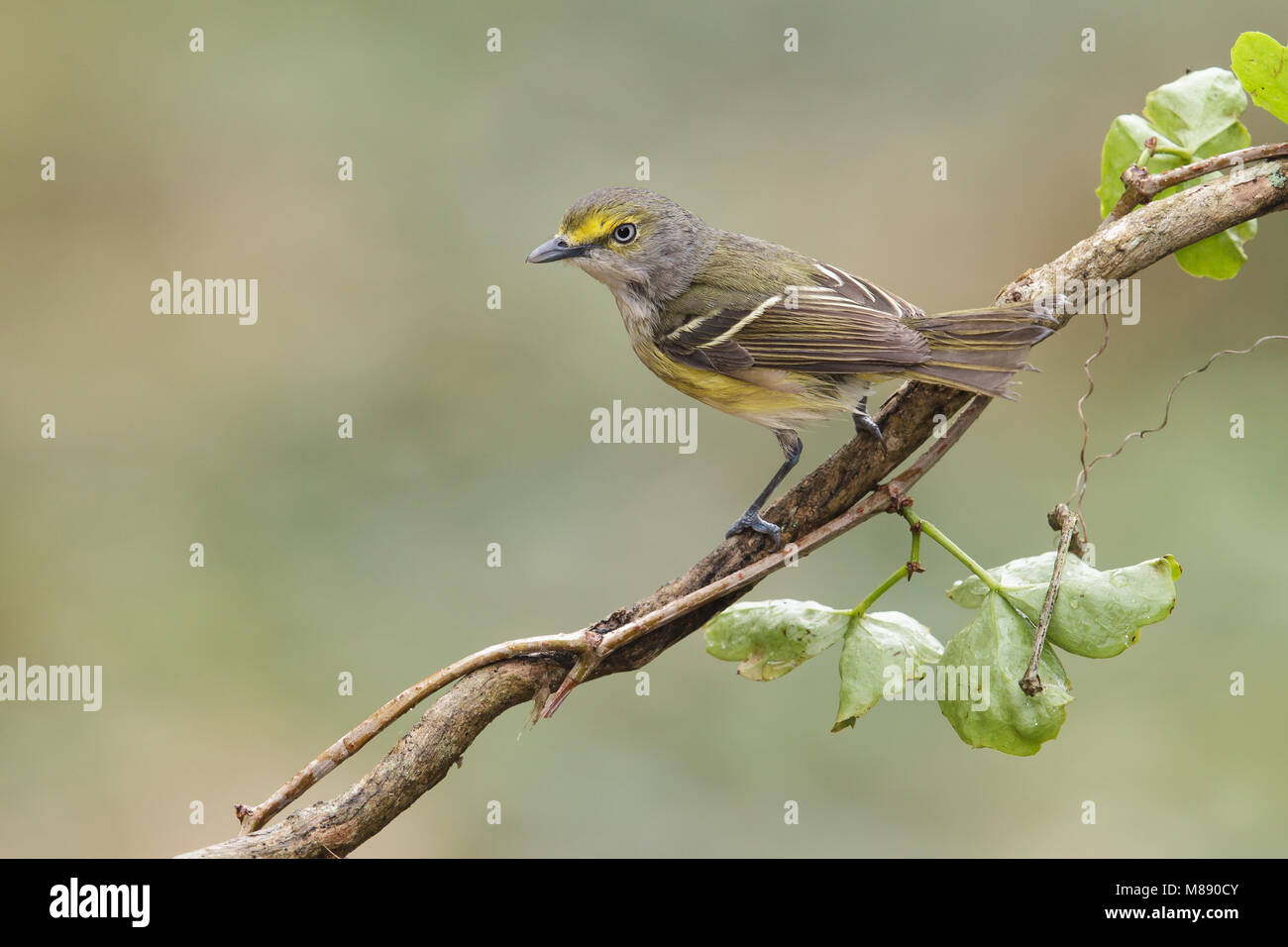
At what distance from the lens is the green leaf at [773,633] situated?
5.98 feet

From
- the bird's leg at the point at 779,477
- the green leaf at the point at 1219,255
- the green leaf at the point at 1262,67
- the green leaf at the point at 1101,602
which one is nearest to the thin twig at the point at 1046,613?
the green leaf at the point at 1101,602

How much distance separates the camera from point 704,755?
476cm

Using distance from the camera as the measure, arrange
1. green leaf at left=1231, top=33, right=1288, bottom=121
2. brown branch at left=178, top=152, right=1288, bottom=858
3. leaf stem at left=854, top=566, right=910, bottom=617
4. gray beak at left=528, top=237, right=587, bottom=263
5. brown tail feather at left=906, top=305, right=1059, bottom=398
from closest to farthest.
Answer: brown branch at left=178, top=152, right=1288, bottom=858 < leaf stem at left=854, top=566, right=910, bottom=617 < green leaf at left=1231, top=33, right=1288, bottom=121 < brown tail feather at left=906, top=305, right=1059, bottom=398 < gray beak at left=528, top=237, right=587, bottom=263

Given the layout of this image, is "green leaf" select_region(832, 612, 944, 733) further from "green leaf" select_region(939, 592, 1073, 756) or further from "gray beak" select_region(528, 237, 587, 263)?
"gray beak" select_region(528, 237, 587, 263)

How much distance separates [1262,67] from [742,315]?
1.32m

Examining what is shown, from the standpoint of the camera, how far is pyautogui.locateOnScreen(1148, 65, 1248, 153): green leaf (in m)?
2.14

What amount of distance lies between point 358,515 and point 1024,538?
10.3ft

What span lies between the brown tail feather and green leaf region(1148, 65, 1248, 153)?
0.48m

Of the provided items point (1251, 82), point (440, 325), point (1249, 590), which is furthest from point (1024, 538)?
point (1251, 82)

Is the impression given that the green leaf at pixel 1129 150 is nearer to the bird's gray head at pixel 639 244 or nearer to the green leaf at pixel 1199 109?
the green leaf at pixel 1199 109

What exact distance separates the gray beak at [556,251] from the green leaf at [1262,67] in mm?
1573

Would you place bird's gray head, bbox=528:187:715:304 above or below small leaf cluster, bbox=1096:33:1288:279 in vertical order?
above

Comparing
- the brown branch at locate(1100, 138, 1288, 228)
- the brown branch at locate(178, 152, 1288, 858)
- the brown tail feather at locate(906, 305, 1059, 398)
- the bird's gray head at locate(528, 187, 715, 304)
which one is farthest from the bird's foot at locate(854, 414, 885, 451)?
the bird's gray head at locate(528, 187, 715, 304)
